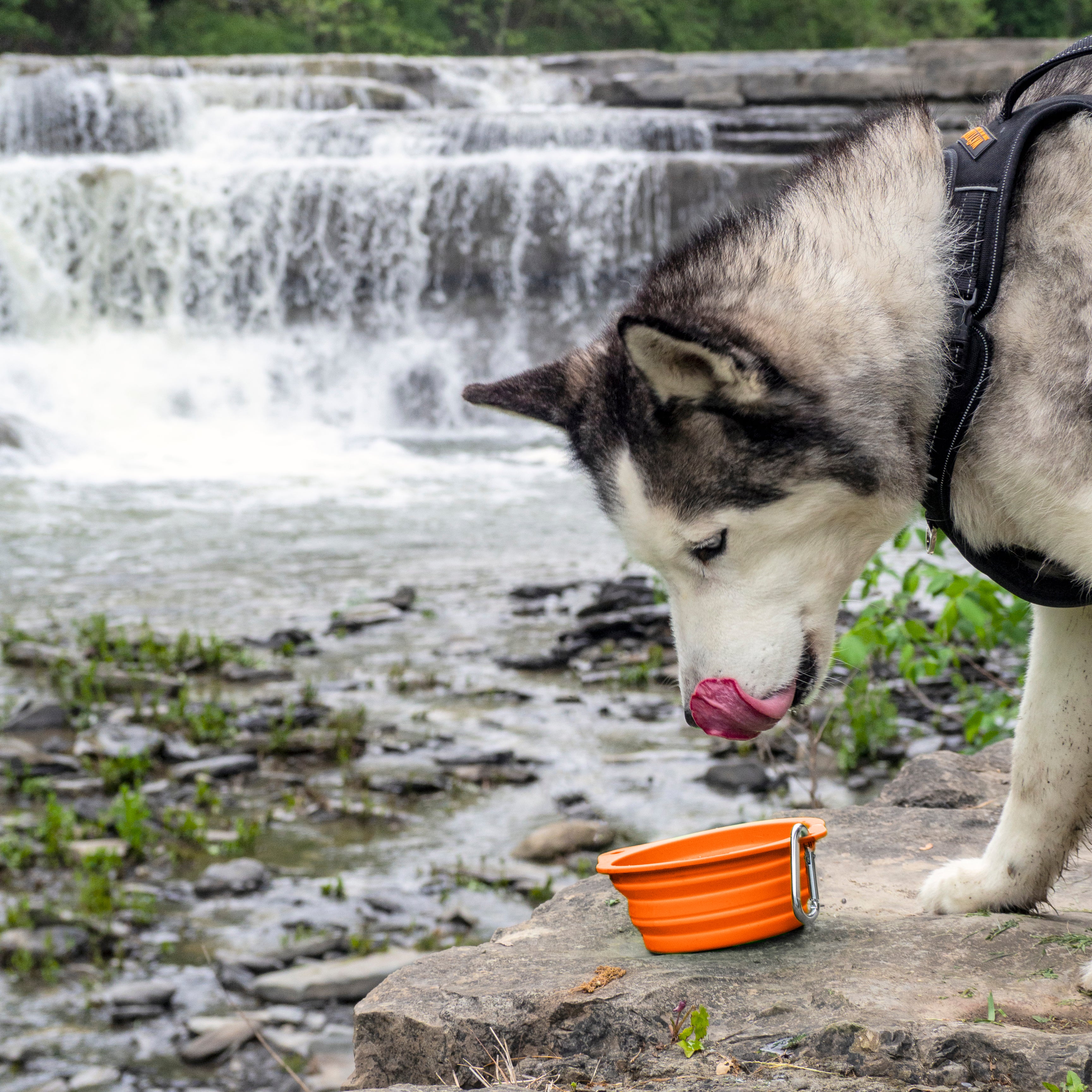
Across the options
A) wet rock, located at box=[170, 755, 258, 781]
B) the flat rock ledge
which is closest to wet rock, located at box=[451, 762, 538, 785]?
wet rock, located at box=[170, 755, 258, 781]

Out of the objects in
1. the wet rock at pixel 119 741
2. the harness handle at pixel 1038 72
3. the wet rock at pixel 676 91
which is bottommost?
the wet rock at pixel 119 741

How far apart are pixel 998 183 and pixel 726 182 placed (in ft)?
51.8

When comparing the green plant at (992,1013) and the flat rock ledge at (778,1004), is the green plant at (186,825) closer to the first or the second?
the flat rock ledge at (778,1004)

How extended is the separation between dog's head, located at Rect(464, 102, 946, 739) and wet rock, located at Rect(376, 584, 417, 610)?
549 centimetres

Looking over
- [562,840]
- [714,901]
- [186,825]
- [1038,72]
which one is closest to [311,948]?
[186,825]

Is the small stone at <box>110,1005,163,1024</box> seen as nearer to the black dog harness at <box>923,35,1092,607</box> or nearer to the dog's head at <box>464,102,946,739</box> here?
the dog's head at <box>464,102,946,739</box>

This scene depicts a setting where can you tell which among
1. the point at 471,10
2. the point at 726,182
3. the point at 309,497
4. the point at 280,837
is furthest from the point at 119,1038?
the point at 471,10

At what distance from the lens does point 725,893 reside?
93.8 inches

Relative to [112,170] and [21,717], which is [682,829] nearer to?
[21,717]

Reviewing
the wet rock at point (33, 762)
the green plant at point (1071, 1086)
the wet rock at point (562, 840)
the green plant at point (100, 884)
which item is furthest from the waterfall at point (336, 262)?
the green plant at point (1071, 1086)

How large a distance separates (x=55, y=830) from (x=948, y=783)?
10.2 ft

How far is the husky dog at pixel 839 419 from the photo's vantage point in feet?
6.94

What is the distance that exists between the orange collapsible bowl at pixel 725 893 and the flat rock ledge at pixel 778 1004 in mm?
48

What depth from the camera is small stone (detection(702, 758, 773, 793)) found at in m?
5.11
